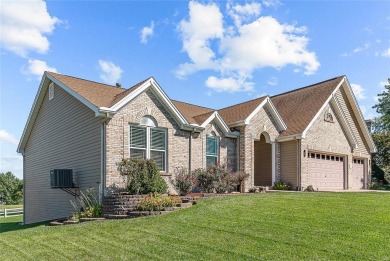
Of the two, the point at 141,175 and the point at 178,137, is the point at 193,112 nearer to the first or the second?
the point at 178,137

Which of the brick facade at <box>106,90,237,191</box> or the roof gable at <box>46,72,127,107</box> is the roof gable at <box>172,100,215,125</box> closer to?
the brick facade at <box>106,90,237,191</box>

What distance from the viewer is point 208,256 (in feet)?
21.2

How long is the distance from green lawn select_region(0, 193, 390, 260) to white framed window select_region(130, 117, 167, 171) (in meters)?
4.21

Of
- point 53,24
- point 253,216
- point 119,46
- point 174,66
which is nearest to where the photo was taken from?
point 253,216

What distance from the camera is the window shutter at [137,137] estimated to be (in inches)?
547

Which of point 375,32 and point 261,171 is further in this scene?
point 261,171

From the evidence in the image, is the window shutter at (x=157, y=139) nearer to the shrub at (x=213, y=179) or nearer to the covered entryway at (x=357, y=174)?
the shrub at (x=213, y=179)

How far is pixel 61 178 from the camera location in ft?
46.4

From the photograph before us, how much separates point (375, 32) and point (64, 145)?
598 inches

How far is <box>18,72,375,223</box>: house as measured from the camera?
13727 millimetres

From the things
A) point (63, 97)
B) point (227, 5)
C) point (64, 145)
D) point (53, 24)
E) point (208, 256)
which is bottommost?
point (208, 256)

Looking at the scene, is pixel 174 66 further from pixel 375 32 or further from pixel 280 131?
pixel 375 32

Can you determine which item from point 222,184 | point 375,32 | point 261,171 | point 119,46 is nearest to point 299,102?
point 261,171

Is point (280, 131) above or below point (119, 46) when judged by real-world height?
below
